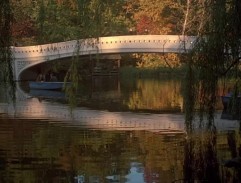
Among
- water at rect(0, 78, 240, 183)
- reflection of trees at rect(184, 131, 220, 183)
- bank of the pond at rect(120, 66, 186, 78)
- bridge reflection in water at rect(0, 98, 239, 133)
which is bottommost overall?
bank of the pond at rect(120, 66, 186, 78)

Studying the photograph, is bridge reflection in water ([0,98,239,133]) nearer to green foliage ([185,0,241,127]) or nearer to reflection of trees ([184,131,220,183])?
reflection of trees ([184,131,220,183])

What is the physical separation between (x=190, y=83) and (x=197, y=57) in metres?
0.38

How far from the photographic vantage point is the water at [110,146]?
8477 millimetres

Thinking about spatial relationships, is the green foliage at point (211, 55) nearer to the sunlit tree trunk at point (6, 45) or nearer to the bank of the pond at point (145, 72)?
the sunlit tree trunk at point (6, 45)

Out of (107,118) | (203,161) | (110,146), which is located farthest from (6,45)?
(107,118)

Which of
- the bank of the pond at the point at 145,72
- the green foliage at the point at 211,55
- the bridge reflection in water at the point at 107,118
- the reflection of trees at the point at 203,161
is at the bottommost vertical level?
the bank of the pond at the point at 145,72

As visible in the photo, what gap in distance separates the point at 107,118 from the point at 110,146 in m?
5.39

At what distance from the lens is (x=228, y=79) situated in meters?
7.82

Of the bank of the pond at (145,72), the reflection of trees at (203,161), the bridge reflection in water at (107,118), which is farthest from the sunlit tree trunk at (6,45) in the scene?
the bank of the pond at (145,72)

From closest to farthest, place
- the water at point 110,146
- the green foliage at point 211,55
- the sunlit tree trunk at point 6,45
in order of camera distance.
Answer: the sunlit tree trunk at point 6,45
the green foliage at point 211,55
the water at point 110,146

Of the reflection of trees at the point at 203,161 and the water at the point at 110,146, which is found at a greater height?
the reflection of trees at the point at 203,161

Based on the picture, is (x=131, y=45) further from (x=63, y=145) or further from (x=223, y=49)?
(x=223, y=49)

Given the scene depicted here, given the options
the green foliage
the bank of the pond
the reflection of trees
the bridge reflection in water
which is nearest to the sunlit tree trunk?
the green foliage

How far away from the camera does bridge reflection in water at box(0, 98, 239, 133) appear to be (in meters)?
15.0
